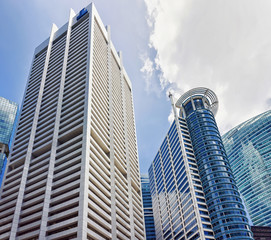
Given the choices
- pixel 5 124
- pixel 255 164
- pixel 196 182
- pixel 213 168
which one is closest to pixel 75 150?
pixel 5 124

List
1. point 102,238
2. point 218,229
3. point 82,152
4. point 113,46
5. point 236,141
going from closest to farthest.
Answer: point 102,238 < point 82,152 < point 218,229 < point 113,46 < point 236,141

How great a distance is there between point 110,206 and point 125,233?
324 inches

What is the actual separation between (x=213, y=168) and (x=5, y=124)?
Result: 93624 millimetres

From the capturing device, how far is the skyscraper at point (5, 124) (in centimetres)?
10839

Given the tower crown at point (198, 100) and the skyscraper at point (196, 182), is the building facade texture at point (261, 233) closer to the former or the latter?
the skyscraper at point (196, 182)

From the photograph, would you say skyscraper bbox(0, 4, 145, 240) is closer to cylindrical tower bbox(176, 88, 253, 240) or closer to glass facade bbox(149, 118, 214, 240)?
glass facade bbox(149, 118, 214, 240)

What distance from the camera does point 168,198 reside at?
139125mm

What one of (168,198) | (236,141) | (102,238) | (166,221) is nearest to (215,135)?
(168,198)

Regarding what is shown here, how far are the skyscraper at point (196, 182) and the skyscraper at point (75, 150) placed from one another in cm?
3554

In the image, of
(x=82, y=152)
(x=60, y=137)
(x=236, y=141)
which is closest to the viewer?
(x=82, y=152)

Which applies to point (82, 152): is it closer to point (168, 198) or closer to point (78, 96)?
point (78, 96)

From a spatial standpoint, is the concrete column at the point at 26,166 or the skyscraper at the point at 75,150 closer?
the skyscraper at the point at 75,150

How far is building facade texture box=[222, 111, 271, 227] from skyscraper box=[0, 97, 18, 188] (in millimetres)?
148530

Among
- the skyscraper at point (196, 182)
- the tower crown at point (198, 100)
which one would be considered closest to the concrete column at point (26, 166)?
the skyscraper at point (196, 182)
